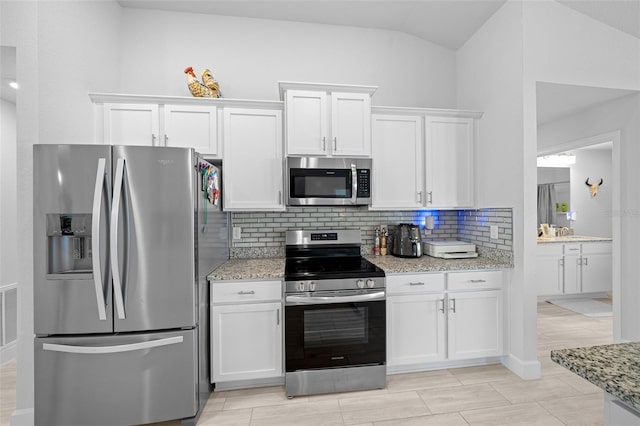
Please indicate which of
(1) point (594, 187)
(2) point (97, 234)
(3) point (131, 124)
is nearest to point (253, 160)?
(3) point (131, 124)

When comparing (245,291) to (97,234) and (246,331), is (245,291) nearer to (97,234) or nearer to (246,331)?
(246,331)

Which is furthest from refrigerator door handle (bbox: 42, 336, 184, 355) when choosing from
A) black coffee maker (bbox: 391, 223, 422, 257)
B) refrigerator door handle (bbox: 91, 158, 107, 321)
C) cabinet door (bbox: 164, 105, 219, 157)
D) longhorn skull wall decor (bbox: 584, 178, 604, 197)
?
longhorn skull wall decor (bbox: 584, 178, 604, 197)

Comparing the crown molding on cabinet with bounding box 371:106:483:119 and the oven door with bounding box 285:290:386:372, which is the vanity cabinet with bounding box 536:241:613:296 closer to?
the crown molding on cabinet with bounding box 371:106:483:119

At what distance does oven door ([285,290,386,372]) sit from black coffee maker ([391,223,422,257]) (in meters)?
0.75

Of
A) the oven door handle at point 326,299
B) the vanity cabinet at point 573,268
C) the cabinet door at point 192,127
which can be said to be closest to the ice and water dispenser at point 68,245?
the cabinet door at point 192,127

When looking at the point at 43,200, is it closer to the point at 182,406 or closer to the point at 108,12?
the point at 182,406

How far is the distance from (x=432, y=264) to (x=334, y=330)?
1000 mm

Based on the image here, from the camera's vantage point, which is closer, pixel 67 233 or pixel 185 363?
pixel 67 233

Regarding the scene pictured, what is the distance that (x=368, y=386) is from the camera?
7.64 feet

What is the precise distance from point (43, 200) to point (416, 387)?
2.83 metres

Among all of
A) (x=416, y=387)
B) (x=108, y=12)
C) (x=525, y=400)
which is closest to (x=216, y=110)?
(x=108, y=12)

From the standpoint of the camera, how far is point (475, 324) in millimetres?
2611

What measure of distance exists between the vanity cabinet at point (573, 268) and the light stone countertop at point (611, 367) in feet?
13.6

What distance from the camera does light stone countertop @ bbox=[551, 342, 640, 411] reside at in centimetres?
71
